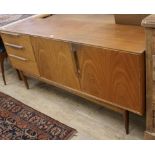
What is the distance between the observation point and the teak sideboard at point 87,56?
1.23 metres

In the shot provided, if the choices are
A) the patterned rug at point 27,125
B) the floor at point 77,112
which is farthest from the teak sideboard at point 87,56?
the patterned rug at point 27,125

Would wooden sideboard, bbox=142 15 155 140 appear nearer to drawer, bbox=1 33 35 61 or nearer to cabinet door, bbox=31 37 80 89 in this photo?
cabinet door, bbox=31 37 80 89

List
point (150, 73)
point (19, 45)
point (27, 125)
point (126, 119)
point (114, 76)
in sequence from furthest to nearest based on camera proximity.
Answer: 1. point (19, 45)
2. point (27, 125)
3. point (126, 119)
4. point (114, 76)
5. point (150, 73)

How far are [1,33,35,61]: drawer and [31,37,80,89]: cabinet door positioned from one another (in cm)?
7

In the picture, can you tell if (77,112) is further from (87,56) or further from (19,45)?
(19,45)

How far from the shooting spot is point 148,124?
1318mm

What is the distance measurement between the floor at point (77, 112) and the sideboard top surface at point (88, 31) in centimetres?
61

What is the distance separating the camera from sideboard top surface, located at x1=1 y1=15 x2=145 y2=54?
49.5 inches

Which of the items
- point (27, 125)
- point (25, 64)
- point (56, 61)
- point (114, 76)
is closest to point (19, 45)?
point (25, 64)

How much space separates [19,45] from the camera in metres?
1.87

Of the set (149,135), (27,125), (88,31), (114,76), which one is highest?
(88,31)

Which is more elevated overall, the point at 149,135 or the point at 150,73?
the point at 150,73

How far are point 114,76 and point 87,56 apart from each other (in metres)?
0.21
